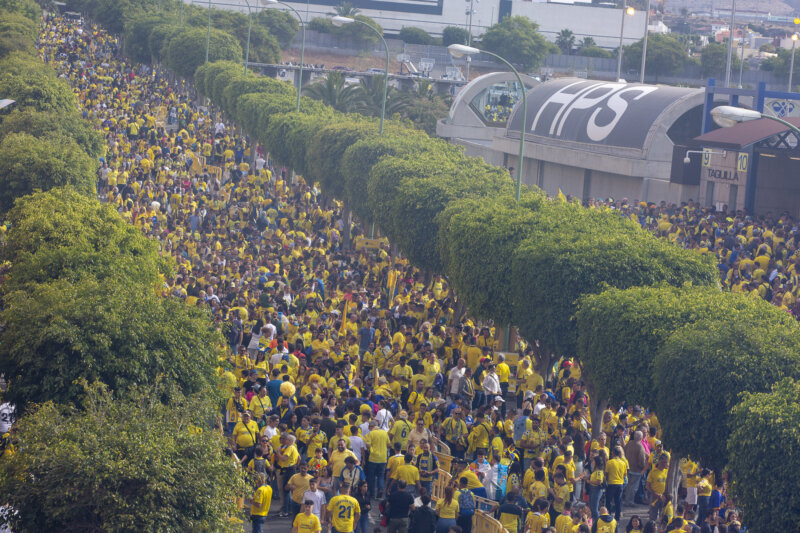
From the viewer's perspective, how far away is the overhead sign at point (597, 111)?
4741 cm

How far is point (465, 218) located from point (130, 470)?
14141 mm

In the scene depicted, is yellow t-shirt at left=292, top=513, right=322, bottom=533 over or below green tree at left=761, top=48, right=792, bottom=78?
below

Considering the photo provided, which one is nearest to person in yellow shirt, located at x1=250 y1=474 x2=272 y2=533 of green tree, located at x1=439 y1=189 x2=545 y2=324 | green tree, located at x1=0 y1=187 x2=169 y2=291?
green tree, located at x1=0 y1=187 x2=169 y2=291

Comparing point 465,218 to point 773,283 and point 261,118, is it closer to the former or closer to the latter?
point 773,283

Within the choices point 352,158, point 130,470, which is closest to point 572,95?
point 352,158

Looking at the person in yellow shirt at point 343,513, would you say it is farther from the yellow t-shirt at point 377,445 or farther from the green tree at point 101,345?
the yellow t-shirt at point 377,445

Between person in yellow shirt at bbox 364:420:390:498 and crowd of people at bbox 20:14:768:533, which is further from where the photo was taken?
person in yellow shirt at bbox 364:420:390:498

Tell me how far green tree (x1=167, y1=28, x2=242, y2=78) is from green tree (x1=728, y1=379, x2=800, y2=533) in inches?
2264

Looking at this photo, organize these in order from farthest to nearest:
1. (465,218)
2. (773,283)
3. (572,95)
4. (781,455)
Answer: (572,95) < (773,283) < (465,218) < (781,455)

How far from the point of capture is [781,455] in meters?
11.4

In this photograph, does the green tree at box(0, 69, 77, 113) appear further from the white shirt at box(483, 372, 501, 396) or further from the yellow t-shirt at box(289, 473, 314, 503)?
the yellow t-shirt at box(289, 473, 314, 503)

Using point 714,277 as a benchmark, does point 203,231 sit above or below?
below

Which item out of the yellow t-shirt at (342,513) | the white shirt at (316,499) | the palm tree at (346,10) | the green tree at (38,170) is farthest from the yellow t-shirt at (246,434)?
the palm tree at (346,10)

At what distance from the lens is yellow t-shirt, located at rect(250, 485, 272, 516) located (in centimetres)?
1258
